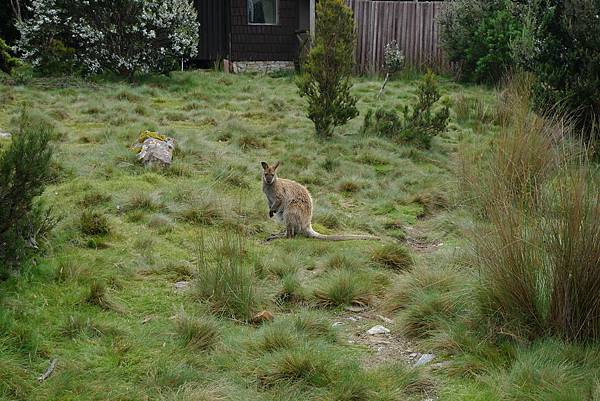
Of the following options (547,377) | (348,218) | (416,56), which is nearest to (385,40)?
(416,56)

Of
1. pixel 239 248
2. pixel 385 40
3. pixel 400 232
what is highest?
pixel 385 40

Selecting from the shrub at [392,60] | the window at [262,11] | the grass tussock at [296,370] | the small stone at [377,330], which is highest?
the window at [262,11]

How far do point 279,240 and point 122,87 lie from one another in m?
8.95

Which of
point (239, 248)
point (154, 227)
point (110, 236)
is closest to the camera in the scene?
point (239, 248)

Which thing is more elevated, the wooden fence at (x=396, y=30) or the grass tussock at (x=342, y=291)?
the wooden fence at (x=396, y=30)

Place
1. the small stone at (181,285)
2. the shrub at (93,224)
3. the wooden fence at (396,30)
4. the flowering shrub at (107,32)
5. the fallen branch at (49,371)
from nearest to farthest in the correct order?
1. the fallen branch at (49,371)
2. the small stone at (181,285)
3. the shrub at (93,224)
4. the flowering shrub at (107,32)
5. the wooden fence at (396,30)

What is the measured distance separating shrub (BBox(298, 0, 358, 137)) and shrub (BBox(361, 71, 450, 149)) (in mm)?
576

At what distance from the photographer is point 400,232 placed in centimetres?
808

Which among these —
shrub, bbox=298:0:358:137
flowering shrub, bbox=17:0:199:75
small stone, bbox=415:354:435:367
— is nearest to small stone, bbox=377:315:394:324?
small stone, bbox=415:354:435:367

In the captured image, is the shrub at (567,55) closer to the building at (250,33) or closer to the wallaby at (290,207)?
the wallaby at (290,207)

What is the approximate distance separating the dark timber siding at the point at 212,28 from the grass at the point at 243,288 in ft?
37.5

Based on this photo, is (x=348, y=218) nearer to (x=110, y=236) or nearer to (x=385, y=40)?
(x=110, y=236)

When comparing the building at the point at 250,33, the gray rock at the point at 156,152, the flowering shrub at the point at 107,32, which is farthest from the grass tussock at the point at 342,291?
the building at the point at 250,33

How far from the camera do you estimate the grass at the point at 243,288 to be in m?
4.22
